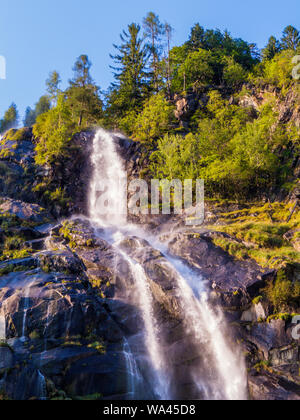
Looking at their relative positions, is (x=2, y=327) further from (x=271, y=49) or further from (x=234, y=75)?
(x=271, y=49)

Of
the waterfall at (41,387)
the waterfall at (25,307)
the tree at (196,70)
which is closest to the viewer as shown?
the waterfall at (41,387)

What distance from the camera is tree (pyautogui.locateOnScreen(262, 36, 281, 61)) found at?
42625mm

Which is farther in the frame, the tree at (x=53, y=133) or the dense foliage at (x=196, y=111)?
the tree at (x=53, y=133)

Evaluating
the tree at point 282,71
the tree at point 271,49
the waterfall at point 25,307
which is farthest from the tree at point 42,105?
the waterfall at point 25,307

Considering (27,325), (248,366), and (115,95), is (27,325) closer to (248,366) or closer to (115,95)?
(248,366)

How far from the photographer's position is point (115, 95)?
39281mm

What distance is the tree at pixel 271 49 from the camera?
1678 inches

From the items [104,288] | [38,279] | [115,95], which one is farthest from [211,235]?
[115,95]

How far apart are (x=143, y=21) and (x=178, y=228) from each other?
37.3 m

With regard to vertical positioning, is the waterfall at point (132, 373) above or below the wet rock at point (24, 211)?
below

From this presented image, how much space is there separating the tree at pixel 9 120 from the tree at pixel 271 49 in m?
46.5

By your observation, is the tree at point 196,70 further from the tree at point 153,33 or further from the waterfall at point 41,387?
the waterfall at point 41,387

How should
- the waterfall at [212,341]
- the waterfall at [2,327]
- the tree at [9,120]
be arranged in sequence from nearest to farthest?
the waterfall at [2,327] → the waterfall at [212,341] → the tree at [9,120]

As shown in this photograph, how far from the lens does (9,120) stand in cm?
5378
